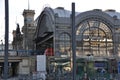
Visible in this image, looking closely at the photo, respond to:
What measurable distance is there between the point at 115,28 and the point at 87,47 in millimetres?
6729

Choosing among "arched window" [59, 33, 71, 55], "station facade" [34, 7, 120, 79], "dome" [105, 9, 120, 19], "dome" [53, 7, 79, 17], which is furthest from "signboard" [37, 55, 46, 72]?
"dome" [105, 9, 120, 19]

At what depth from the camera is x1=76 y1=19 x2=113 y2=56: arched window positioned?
231 feet

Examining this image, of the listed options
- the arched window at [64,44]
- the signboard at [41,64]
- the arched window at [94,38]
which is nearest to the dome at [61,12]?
Answer: the arched window at [64,44]

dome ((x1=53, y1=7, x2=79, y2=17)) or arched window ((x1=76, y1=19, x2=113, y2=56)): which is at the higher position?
dome ((x1=53, y1=7, x2=79, y2=17))

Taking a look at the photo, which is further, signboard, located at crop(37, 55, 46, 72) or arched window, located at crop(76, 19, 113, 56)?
arched window, located at crop(76, 19, 113, 56)

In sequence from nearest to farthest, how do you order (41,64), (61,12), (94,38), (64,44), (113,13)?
(41,64) < (64,44) < (94,38) < (61,12) < (113,13)

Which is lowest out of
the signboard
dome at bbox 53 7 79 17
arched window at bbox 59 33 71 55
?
the signboard

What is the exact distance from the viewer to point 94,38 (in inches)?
2790

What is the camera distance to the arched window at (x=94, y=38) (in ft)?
231

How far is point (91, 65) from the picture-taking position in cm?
6375

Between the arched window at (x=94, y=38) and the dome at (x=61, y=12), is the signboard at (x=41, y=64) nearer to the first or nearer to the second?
the arched window at (x=94, y=38)

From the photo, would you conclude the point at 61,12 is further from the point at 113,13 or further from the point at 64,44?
the point at 113,13

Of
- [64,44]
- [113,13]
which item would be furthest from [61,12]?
[113,13]

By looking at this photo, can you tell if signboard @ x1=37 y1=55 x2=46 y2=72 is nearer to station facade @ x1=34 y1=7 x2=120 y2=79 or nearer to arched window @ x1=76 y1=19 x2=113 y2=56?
station facade @ x1=34 y1=7 x2=120 y2=79
